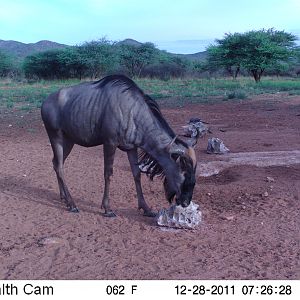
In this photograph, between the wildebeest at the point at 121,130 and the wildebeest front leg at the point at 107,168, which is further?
the wildebeest front leg at the point at 107,168

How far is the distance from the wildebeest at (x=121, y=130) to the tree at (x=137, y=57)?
41.2 m

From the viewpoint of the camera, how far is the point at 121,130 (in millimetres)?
5816

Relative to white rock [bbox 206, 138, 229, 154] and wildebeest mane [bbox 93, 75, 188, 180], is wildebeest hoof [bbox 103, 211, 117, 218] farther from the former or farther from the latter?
white rock [bbox 206, 138, 229, 154]

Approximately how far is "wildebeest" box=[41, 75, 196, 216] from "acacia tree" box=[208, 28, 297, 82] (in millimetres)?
29786

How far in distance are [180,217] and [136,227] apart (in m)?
0.55

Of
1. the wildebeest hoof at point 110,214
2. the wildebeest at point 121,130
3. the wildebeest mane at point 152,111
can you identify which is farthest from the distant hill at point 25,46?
the wildebeest hoof at point 110,214

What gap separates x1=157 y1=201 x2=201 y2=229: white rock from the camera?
5.39m

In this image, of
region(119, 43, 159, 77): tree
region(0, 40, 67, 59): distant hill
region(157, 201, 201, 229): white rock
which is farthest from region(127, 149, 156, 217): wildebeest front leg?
region(0, 40, 67, 59): distant hill

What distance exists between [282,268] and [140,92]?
2.83m

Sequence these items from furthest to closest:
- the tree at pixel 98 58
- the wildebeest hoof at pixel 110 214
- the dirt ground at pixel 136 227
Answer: the tree at pixel 98 58, the wildebeest hoof at pixel 110 214, the dirt ground at pixel 136 227

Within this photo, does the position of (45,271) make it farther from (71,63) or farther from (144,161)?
(71,63)

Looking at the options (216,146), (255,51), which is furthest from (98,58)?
(216,146)

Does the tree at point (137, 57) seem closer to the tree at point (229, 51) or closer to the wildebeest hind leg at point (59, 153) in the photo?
the tree at point (229, 51)

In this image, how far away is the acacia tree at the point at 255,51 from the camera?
115 feet
